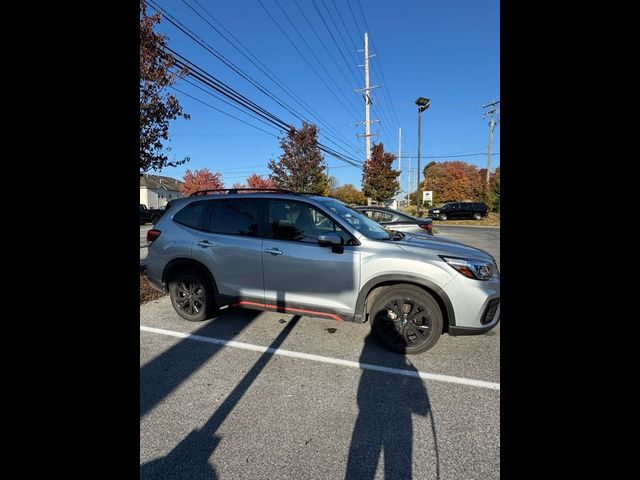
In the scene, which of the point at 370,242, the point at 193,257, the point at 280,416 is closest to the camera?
→ the point at 280,416

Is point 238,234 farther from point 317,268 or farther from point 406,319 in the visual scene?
point 406,319

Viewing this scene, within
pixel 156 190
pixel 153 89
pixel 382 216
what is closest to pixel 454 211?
pixel 382 216

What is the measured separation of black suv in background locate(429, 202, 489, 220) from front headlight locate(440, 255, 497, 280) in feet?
99.9

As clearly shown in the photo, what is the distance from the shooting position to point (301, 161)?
18.3m

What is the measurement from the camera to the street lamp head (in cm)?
2050

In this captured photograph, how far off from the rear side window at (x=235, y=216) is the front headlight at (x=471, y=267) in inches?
94.3

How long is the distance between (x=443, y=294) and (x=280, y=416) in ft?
6.56

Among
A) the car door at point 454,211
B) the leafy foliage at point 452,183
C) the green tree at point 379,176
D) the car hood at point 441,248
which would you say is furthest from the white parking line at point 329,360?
the leafy foliage at point 452,183

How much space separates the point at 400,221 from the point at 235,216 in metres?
5.64

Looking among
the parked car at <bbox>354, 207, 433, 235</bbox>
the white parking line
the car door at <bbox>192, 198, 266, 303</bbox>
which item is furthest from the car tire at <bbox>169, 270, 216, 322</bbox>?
the parked car at <bbox>354, 207, 433, 235</bbox>
